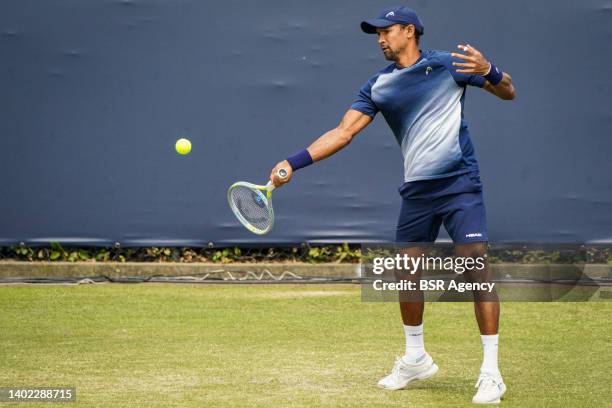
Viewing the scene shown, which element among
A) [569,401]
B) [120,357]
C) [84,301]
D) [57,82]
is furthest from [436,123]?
[57,82]

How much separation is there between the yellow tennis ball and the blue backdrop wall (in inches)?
3.3

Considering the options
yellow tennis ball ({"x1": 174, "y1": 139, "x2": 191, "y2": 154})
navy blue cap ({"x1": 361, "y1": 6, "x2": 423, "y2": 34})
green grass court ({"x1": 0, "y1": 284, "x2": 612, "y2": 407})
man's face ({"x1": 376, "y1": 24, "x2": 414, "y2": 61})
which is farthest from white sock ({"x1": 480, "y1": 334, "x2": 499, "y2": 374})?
yellow tennis ball ({"x1": 174, "y1": 139, "x2": 191, "y2": 154})

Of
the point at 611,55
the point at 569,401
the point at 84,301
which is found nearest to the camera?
the point at 569,401

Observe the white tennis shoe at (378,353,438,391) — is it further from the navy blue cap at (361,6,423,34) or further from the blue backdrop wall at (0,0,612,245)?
the blue backdrop wall at (0,0,612,245)

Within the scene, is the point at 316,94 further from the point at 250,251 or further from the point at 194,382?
the point at 194,382

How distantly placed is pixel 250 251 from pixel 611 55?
3.65 meters

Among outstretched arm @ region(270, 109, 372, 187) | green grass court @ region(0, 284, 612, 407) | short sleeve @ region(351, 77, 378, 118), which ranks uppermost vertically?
short sleeve @ region(351, 77, 378, 118)

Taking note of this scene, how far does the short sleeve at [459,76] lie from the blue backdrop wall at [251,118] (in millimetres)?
4071

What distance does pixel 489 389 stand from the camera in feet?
18.5

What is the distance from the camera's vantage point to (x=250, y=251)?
34.0ft

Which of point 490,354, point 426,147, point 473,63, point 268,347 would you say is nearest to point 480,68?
point 473,63

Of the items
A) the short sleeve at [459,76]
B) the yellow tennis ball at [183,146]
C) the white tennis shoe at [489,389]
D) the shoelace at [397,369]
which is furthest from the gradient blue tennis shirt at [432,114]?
the yellow tennis ball at [183,146]

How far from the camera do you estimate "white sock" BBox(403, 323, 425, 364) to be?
613 cm

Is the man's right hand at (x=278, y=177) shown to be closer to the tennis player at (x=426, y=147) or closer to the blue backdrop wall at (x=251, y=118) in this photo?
the tennis player at (x=426, y=147)
